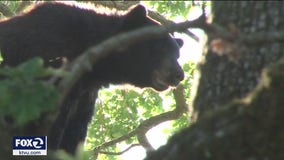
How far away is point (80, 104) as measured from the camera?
899cm

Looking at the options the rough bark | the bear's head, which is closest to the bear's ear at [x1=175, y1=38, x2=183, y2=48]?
the bear's head

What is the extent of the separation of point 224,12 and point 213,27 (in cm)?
67

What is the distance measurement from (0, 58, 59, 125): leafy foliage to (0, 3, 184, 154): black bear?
414cm

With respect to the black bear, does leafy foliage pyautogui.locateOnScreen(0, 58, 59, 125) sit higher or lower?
higher

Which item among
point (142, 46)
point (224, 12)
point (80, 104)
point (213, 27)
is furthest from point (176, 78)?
point (213, 27)

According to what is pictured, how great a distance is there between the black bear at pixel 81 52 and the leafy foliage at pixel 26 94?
414 cm

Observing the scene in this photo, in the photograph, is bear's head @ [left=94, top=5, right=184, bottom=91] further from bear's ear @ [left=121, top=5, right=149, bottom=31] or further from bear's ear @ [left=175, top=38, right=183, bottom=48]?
bear's ear @ [left=175, top=38, right=183, bottom=48]

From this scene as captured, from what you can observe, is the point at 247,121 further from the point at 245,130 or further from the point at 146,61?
the point at 146,61

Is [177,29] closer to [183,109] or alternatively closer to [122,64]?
[122,64]

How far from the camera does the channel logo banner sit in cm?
566

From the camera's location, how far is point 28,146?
Answer: 595cm

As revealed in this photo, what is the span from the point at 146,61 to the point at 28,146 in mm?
3651

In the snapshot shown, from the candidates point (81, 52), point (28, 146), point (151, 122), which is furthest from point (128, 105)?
point (28, 146)

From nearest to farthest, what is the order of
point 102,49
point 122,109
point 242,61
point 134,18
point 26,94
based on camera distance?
point 26,94 → point 102,49 → point 242,61 → point 134,18 → point 122,109
